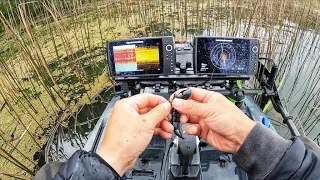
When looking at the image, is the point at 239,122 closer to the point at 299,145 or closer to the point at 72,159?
the point at 299,145

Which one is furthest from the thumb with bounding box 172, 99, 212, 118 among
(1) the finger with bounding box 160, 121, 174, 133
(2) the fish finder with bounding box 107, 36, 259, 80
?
(2) the fish finder with bounding box 107, 36, 259, 80

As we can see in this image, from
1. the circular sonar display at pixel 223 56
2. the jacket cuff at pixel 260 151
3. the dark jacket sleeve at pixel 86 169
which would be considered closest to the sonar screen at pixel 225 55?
the circular sonar display at pixel 223 56

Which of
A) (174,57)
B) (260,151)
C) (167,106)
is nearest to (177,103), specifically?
(167,106)

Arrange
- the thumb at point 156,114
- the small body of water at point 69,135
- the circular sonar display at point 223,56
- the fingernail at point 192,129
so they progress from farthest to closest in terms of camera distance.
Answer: the small body of water at point 69,135 → the circular sonar display at point 223,56 → the fingernail at point 192,129 → the thumb at point 156,114

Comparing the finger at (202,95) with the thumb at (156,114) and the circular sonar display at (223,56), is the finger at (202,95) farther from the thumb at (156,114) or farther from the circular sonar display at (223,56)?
the circular sonar display at (223,56)

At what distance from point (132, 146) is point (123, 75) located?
Answer: 113 cm

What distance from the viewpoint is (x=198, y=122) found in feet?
3.77

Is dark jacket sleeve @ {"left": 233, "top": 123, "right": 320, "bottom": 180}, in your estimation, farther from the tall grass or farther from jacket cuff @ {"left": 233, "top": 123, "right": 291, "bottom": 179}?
the tall grass

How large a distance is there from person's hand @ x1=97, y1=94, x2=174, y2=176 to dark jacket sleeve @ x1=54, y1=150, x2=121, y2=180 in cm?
3

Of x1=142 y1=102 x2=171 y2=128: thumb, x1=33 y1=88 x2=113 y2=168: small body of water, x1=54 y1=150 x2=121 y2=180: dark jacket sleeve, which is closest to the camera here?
x1=54 y1=150 x2=121 y2=180: dark jacket sleeve

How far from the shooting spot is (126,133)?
872 millimetres

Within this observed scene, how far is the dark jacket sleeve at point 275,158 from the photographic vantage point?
808mm

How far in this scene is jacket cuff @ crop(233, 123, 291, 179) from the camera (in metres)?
0.83

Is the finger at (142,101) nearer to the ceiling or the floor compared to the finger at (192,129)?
nearer to the ceiling
